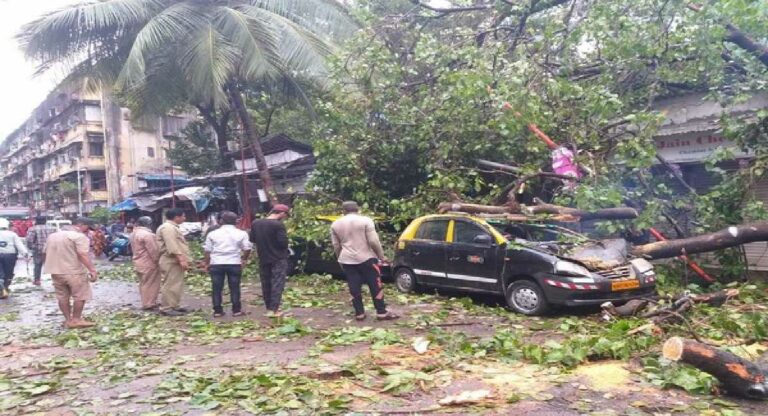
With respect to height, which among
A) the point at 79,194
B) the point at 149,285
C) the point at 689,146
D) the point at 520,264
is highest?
the point at 79,194

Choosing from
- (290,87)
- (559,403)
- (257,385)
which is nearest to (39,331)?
(257,385)

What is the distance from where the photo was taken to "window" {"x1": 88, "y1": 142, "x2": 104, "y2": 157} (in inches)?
1852

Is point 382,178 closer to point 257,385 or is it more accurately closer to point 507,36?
point 507,36

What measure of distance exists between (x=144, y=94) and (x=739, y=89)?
44.1 feet

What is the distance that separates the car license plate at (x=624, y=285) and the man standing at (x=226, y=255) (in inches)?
199

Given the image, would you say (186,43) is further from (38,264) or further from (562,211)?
(562,211)

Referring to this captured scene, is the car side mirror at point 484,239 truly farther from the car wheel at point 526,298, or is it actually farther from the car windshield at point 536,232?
the car wheel at point 526,298

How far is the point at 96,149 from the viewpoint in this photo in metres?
47.4

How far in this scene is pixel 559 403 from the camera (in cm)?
433

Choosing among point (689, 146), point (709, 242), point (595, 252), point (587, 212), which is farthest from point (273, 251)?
point (689, 146)

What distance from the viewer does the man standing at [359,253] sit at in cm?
758

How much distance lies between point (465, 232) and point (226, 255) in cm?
365

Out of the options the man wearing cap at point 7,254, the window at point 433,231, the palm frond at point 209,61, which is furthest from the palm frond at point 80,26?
the window at point 433,231

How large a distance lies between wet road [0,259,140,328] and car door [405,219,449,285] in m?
4.86
